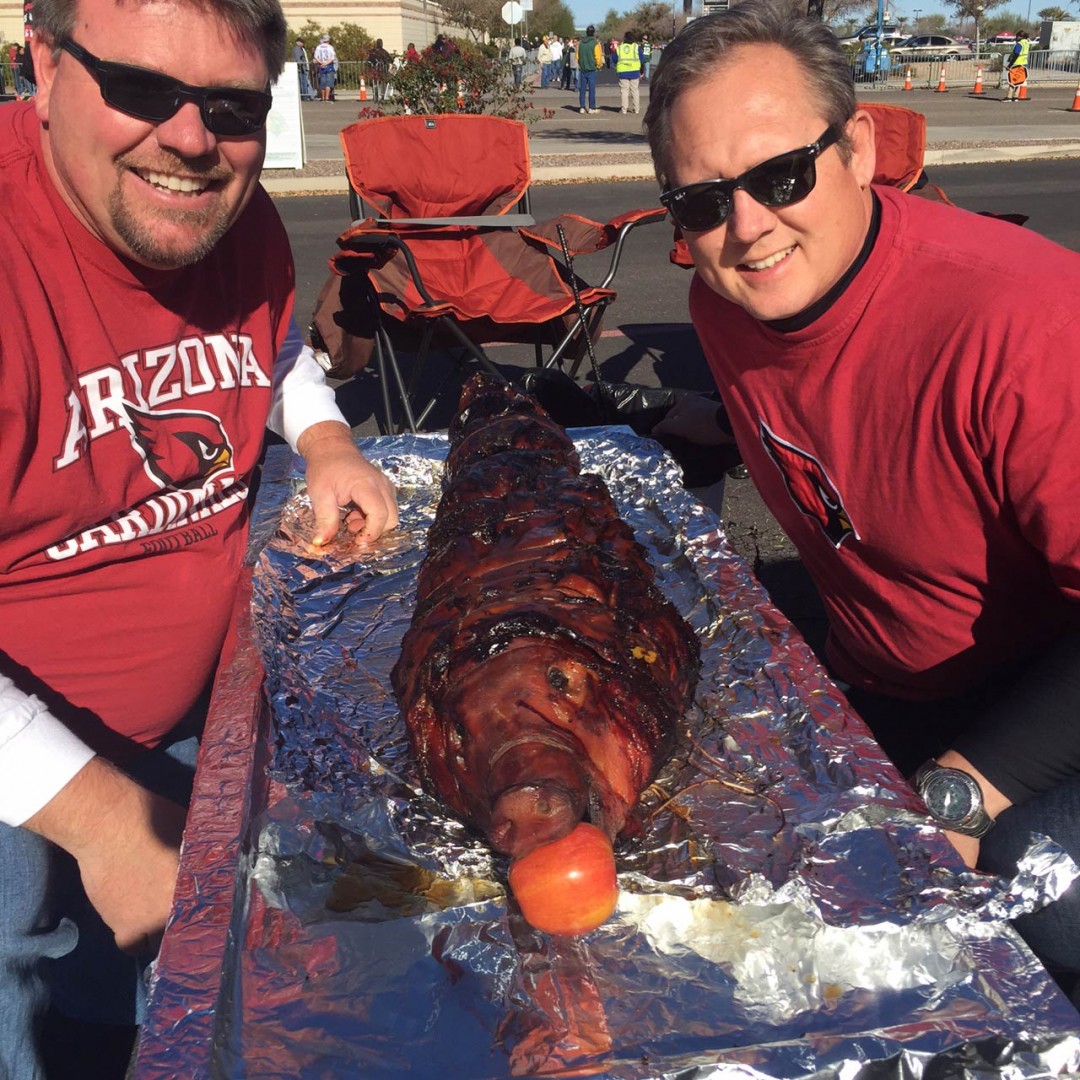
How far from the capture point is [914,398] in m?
2.10

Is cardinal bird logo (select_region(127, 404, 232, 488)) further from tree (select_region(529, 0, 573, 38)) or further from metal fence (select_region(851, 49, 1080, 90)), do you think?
tree (select_region(529, 0, 573, 38))

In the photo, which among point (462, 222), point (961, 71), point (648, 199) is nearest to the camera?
point (462, 222)

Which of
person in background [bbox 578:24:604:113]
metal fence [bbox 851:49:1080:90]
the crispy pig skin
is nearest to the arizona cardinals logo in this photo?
the crispy pig skin

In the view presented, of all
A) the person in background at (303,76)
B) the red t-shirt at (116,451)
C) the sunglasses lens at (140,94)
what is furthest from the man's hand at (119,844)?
the person in background at (303,76)

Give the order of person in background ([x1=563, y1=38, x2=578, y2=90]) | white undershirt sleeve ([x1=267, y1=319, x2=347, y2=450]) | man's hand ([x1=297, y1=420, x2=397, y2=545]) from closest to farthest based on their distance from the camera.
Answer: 1. man's hand ([x1=297, y1=420, x2=397, y2=545])
2. white undershirt sleeve ([x1=267, y1=319, x2=347, y2=450])
3. person in background ([x1=563, y1=38, x2=578, y2=90])

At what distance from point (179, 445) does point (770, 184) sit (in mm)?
1472

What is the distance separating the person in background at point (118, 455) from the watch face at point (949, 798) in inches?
57.0

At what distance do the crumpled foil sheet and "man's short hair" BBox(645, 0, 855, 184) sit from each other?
1.24 m

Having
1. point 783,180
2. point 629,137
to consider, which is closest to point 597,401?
point 783,180

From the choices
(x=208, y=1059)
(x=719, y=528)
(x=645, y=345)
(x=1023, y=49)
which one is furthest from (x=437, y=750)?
(x=1023, y=49)

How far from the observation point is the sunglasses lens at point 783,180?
6.81ft

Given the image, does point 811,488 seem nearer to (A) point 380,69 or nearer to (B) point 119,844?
(B) point 119,844

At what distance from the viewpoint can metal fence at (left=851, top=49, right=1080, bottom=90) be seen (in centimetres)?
3566

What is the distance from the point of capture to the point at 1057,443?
1837mm
